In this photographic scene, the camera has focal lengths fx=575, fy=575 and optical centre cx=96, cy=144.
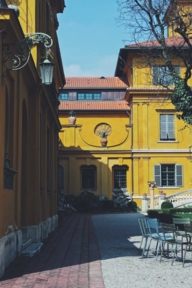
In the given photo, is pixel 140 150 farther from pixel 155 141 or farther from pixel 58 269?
pixel 58 269

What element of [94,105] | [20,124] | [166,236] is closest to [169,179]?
[94,105]

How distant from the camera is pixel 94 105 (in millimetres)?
50531

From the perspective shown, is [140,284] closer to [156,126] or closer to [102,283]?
[102,283]

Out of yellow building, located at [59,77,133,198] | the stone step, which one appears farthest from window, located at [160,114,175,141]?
the stone step

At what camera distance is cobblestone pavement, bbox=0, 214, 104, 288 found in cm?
969

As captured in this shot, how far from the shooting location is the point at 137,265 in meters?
12.1

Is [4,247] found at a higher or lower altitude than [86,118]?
lower

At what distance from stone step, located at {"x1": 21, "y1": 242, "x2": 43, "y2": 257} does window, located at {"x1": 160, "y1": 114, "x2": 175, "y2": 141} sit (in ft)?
104

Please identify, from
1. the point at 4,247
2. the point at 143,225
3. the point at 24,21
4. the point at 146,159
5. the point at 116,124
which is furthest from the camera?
the point at 116,124

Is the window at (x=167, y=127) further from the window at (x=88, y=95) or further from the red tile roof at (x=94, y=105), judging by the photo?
the window at (x=88, y=95)

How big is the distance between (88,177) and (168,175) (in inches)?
261

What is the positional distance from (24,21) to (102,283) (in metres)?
8.96

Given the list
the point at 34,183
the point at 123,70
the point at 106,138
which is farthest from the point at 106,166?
the point at 34,183

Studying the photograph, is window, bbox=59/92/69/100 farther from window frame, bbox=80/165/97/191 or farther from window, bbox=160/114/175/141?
window, bbox=160/114/175/141
